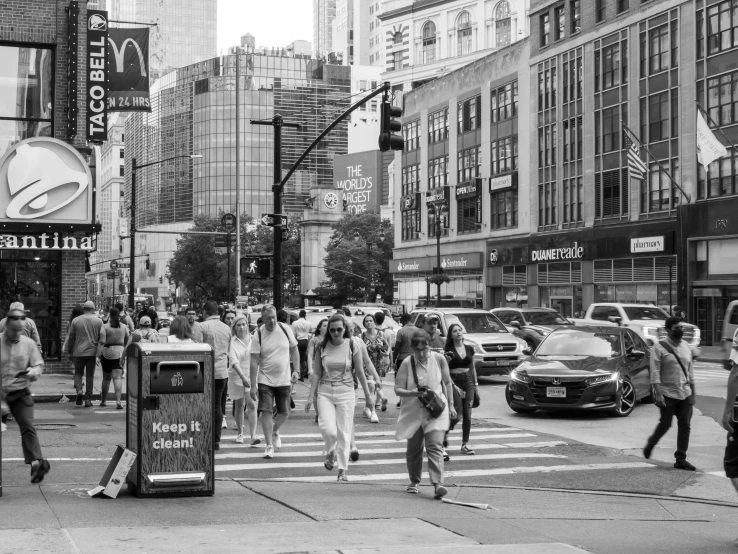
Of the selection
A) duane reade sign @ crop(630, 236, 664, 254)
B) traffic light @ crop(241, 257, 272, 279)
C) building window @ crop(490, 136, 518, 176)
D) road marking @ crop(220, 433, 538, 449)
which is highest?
building window @ crop(490, 136, 518, 176)

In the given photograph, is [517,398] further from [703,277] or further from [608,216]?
[608,216]

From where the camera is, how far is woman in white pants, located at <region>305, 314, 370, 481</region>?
11562mm

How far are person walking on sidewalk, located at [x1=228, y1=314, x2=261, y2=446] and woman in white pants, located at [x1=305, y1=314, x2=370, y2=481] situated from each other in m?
2.45

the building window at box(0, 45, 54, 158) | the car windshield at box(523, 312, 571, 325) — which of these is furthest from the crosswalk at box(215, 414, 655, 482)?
the car windshield at box(523, 312, 571, 325)

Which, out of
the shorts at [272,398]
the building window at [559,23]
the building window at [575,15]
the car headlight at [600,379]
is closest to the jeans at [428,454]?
the shorts at [272,398]

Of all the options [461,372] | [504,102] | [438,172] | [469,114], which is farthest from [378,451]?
[438,172]

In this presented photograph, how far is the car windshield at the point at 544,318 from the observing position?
34250mm

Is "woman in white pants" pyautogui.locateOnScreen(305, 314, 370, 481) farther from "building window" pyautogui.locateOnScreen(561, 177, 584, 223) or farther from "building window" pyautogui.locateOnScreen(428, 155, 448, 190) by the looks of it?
"building window" pyautogui.locateOnScreen(428, 155, 448, 190)

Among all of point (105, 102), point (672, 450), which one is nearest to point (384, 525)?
point (672, 450)

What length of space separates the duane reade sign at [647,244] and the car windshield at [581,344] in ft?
101

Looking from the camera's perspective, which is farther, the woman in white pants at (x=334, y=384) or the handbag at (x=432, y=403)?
the woman in white pants at (x=334, y=384)

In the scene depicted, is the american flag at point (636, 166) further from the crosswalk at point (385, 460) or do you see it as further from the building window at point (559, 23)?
the crosswalk at point (385, 460)

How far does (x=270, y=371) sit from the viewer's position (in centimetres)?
1292

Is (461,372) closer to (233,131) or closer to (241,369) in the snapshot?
(241,369)
